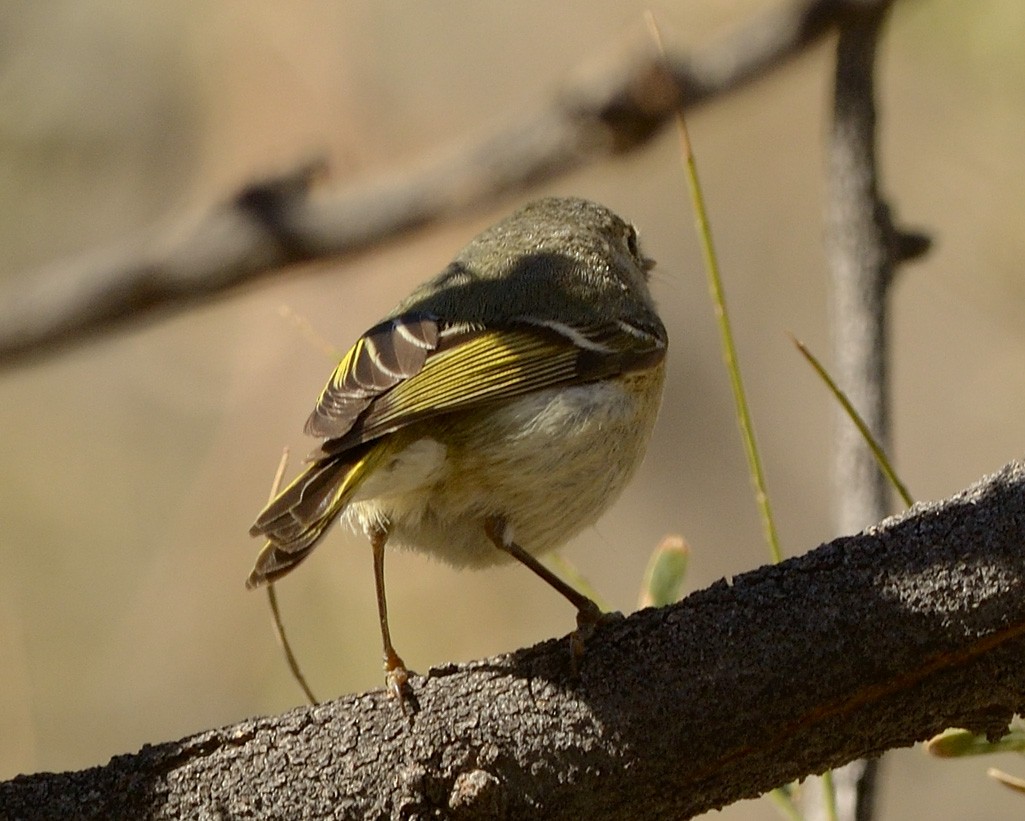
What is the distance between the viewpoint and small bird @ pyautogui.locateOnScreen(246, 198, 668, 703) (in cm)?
225

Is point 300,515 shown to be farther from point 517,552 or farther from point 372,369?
point 517,552

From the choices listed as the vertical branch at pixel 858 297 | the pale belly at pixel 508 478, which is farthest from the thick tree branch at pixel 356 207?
the pale belly at pixel 508 478

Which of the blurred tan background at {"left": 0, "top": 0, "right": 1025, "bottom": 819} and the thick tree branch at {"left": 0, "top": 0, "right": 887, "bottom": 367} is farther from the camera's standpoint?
the blurred tan background at {"left": 0, "top": 0, "right": 1025, "bottom": 819}

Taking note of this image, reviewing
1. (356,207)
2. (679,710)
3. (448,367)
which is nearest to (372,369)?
(448,367)

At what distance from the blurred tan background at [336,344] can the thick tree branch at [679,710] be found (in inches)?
92.1

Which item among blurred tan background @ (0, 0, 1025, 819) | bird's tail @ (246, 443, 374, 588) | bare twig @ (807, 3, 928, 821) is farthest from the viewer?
blurred tan background @ (0, 0, 1025, 819)

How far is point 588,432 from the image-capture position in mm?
2551

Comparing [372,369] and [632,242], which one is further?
[632,242]

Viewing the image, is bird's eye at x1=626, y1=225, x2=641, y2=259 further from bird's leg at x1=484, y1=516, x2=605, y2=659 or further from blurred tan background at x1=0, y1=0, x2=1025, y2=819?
bird's leg at x1=484, y1=516, x2=605, y2=659

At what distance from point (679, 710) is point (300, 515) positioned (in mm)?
698

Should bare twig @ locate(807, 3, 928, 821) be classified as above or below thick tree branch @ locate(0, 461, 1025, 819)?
above

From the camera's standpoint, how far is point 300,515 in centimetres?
208

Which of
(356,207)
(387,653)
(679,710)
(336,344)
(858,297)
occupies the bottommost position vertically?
(679,710)

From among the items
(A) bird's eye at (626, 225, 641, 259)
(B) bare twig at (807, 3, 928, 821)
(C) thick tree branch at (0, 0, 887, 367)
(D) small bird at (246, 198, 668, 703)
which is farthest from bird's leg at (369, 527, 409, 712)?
(A) bird's eye at (626, 225, 641, 259)
